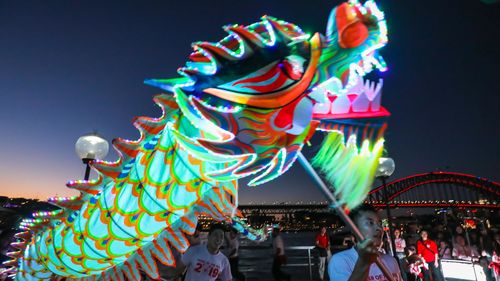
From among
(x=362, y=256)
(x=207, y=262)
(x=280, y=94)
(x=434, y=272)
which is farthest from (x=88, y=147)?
(x=434, y=272)

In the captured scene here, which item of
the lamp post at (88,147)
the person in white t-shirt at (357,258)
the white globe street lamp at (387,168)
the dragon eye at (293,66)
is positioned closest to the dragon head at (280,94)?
the dragon eye at (293,66)

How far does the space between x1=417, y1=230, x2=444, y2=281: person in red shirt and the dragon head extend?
23.9 feet

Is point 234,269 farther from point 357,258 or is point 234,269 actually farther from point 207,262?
point 357,258

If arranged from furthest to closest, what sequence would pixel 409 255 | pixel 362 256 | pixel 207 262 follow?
pixel 409 255 < pixel 207 262 < pixel 362 256

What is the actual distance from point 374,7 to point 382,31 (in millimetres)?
145

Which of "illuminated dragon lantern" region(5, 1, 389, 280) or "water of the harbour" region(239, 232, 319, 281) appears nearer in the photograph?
"illuminated dragon lantern" region(5, 1, 389, 280)

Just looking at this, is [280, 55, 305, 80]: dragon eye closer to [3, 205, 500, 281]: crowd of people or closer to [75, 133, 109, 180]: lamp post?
[3, 205, 500, 281]: crowd of people

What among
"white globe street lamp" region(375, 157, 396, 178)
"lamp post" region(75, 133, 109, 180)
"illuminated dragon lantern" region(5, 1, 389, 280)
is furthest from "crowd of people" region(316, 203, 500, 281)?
"lamp post" region(75, 133, 109, 180)

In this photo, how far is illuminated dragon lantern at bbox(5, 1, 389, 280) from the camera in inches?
63.7

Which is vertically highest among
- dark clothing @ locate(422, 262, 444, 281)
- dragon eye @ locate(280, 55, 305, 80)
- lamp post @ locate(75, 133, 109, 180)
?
lamp post @ locate(75, 133, 109, 180)

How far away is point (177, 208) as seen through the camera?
1.84m

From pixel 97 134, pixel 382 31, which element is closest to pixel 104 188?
pixel 382 31

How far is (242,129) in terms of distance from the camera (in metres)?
1.68

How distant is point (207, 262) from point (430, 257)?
244 inches
